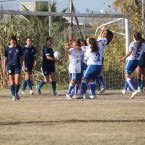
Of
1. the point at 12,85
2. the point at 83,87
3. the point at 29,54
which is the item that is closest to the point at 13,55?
the point at 12,85

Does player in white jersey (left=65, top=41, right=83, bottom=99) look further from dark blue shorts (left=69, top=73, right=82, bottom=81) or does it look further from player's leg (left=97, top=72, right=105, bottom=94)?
player's leg (left=97, top=72, right=105, bottom=94)

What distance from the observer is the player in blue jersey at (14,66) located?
17438 mm

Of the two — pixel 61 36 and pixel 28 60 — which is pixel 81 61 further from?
pixel 61 36

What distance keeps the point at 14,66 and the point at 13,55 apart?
326mm

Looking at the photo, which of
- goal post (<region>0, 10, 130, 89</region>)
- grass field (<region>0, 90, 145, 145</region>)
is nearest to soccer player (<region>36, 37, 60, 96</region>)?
grass field (<region>0, 90, 145, 145</region>)

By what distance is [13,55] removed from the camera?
17719 mm

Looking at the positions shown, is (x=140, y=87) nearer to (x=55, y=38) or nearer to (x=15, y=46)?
(x=15, y=46)

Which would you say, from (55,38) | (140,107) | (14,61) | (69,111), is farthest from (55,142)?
(55,38)

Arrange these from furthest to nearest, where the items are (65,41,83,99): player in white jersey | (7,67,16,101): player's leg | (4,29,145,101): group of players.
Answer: (65,41,83,99): player in white jersey, (7,67,16,101): player's leg, (4,29,145,101): group of players

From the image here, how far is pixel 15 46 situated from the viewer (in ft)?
58.6

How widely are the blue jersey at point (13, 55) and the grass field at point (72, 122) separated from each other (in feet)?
4.44

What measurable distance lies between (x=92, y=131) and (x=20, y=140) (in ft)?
4.96

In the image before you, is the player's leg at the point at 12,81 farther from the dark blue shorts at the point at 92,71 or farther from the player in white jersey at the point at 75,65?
the dark blue shorts at the point at 92,71

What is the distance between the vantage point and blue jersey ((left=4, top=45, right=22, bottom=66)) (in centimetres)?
1761
